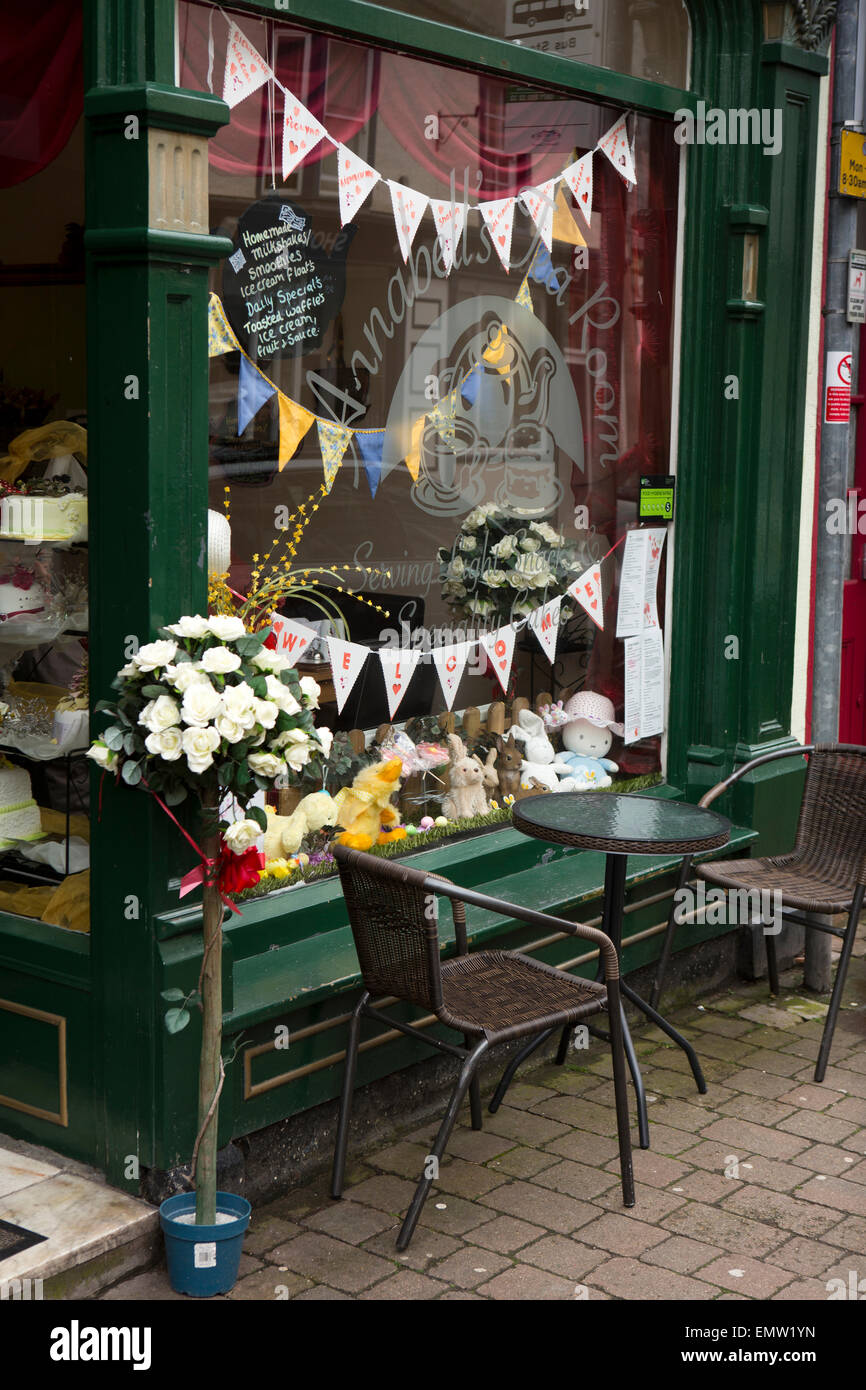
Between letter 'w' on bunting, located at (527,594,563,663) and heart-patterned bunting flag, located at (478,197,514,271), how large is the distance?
1188 millimetres

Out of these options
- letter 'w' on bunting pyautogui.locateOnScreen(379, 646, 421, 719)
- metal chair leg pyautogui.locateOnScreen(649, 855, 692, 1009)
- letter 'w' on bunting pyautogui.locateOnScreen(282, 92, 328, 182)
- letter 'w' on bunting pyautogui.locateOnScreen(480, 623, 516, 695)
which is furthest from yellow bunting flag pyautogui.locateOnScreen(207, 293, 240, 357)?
metal chair leg pyautogui.locateOnScreen(649, 855, 692, 1009)

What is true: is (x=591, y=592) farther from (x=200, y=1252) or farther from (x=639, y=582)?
(x=200, y=1252)

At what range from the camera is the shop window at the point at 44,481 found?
161 inches

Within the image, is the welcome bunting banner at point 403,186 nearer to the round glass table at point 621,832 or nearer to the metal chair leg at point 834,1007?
the round glass table at point 621,832

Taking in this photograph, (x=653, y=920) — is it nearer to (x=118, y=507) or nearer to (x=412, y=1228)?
(x=412, y=1228)

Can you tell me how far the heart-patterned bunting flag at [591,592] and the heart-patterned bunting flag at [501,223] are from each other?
3.84ft

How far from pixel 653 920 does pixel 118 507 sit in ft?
9.04

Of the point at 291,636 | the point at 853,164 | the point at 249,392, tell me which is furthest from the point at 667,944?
the point at 853,164

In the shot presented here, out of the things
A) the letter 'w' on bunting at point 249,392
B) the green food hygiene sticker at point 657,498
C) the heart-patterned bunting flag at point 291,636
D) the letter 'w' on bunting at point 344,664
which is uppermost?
the letter 'w' on bunting at point 249,392

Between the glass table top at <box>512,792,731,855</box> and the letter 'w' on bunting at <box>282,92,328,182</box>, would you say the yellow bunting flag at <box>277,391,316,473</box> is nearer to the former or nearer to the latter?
the letter 'w' on bunting at <box>282,92,328,182</box>

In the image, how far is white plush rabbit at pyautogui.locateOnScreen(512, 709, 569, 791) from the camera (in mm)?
5527

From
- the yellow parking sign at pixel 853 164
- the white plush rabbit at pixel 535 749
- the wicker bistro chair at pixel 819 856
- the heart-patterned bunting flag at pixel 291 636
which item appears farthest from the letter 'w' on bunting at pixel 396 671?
the yellow parking sign at pixel 853 164

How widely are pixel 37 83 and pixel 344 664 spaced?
187cm

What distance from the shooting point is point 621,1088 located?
4199 mm
